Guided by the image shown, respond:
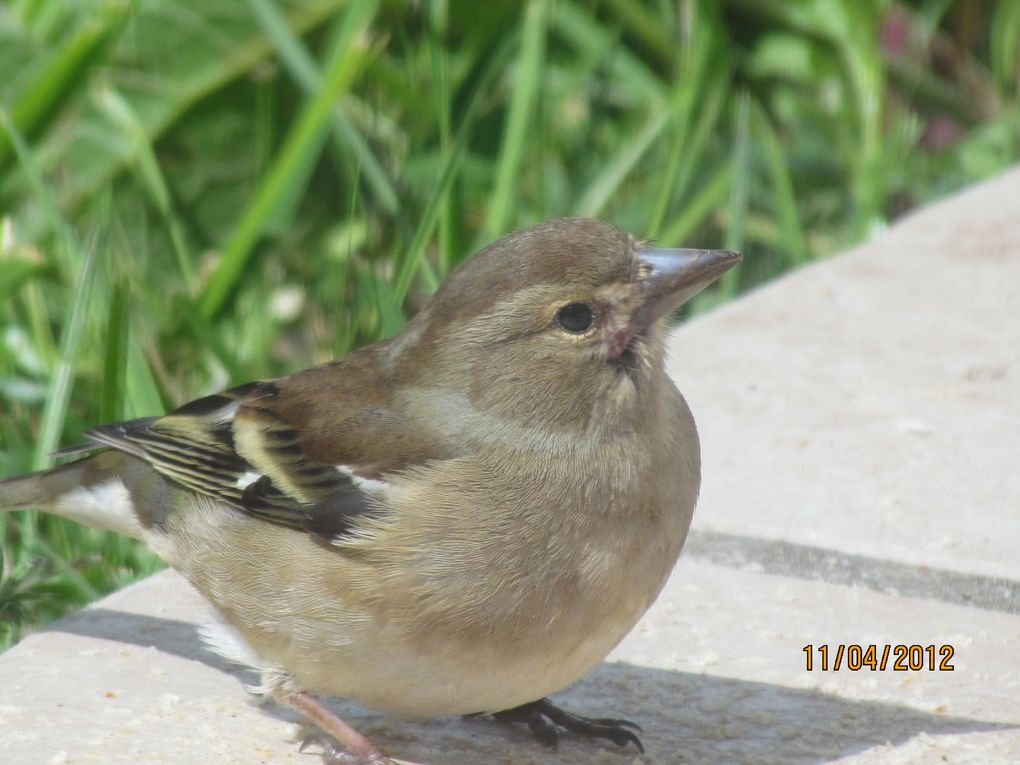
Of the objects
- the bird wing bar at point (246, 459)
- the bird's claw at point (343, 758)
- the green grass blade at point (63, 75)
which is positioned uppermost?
the green grass blade at point (63, 75)

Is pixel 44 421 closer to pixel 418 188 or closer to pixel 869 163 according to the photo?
pixel 418 188

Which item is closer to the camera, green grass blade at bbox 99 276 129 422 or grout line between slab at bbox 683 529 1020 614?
grout line between slab at bbox 683 529 1020 614

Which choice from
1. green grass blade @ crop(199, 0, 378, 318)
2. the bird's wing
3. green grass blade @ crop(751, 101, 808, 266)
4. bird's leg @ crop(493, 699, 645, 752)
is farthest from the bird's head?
green grass blade @ crop(751, 101, 808, 266)

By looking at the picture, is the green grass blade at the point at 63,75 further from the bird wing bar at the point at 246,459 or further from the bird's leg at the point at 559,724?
the bird's leg at the point at 559,724

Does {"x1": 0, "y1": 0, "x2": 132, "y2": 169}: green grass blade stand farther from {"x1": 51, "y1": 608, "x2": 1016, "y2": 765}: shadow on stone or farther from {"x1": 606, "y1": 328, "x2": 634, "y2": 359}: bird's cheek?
{"x1": 606, "y1": 328, "x2": 634, "y2": 359}: bird's cheek

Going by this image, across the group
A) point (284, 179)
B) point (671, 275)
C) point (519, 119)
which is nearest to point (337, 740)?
point (671, 275)

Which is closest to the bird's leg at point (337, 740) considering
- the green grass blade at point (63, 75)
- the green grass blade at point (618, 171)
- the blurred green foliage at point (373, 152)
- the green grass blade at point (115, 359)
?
the blurred green foliage at point (373, 152)

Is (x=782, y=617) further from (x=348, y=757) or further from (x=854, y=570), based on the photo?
(x=348, y=757)
